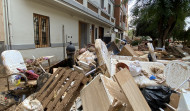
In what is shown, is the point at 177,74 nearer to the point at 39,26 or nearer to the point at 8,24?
the point at 8,24

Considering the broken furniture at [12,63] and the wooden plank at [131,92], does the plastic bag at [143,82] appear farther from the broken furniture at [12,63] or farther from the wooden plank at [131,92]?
the broken furniture at [12,63]

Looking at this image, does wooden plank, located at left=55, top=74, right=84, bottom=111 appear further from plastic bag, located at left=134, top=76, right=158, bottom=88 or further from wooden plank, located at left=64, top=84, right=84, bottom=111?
plastic bag, located at left=134, top=76, right=158, bottom=88

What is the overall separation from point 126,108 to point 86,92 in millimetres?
604

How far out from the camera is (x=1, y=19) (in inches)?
149

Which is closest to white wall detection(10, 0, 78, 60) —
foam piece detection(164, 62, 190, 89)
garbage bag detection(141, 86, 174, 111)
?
garbage bag detection(141, 86, 174, 111)

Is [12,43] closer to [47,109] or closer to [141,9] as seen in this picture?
[47,109]

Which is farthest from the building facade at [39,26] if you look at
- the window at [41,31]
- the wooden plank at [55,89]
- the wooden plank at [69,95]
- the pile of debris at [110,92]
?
the wooden plank at [69,95]

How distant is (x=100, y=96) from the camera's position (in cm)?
153

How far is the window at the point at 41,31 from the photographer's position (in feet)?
16.9

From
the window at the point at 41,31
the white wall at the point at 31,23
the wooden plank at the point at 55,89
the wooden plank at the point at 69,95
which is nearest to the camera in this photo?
the wooden plank at the point at 69,95

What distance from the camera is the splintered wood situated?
6.23 ft

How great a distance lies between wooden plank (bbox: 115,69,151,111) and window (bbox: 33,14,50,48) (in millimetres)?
4662

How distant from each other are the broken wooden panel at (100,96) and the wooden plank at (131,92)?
0.11m

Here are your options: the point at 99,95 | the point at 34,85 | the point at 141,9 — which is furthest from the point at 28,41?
the point at 141,9
